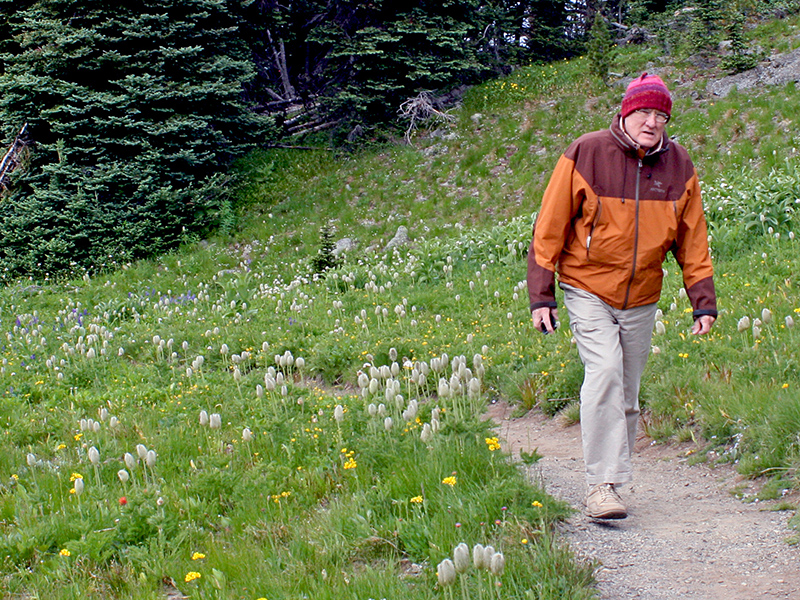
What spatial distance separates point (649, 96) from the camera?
4.18 meters

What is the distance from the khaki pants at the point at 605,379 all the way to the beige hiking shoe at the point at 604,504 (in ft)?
0.18

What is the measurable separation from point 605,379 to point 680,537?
946mm

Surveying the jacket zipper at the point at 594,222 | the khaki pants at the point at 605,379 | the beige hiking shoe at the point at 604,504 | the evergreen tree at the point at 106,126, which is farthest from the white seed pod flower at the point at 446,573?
the evergreen tree at the point at 106,126

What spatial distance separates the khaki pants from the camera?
4262mm

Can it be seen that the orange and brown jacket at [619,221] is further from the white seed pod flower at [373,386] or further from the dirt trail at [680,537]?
the white seed pod flower at [373,386]

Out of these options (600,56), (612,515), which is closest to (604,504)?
(612,515)

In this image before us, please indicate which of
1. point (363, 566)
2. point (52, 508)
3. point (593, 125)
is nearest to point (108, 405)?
point (52, 508)

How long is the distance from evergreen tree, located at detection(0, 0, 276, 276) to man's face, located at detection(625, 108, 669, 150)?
1623cm

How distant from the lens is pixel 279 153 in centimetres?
2325

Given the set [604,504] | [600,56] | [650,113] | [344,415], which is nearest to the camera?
[604,504]

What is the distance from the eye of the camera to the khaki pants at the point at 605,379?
168 inches

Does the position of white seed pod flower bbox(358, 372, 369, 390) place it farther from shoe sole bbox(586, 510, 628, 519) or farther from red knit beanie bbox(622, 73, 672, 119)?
red knit beanie bbox(622, 73, 672, 119)

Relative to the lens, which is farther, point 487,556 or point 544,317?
point 544,317

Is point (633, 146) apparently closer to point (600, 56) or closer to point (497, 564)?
point (497, 564)
